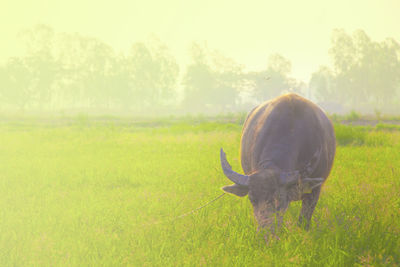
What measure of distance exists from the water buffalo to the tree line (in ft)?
175

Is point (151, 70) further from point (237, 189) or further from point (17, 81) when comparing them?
point (237, 189)

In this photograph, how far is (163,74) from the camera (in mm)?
64000

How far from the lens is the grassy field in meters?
3.50

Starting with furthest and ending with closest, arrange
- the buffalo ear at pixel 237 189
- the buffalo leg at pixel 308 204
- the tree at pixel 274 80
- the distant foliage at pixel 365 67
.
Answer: the tree at pixel 274 80
the distant foliage at pixel 365 67
the buffalo leg at pixel 308 204
the buffalo ear at pixel 237 189

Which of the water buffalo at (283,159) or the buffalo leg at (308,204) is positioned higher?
the water buffalo at (283,159)

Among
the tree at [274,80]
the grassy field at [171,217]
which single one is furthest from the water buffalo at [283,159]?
the tree at [274,80]

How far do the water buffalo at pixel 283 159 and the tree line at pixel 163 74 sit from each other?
175 feet

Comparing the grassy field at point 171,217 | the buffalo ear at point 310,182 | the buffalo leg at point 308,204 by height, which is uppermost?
the buffalo ear at point 310,182

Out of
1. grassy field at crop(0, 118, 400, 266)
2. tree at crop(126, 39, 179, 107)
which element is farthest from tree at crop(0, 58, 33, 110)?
grassy field at crop(0, 118, 400, 266)

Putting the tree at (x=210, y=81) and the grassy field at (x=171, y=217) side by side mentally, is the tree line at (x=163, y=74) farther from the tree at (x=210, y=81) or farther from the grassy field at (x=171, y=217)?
the grassy field at (x=171, y=217)

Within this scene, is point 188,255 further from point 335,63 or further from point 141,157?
point 335,63

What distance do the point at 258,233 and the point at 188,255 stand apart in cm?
90

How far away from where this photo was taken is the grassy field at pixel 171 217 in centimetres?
350

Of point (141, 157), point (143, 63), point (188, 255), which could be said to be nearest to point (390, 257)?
point (188, 255)
